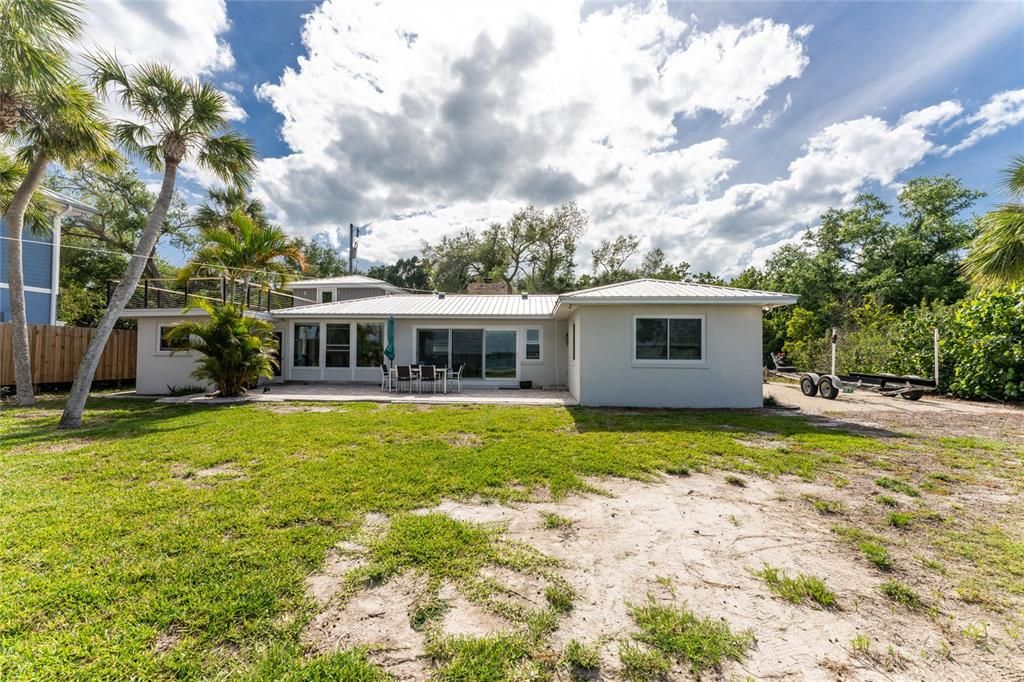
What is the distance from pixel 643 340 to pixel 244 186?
11074mm

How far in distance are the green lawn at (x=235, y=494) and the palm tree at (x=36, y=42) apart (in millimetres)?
5511

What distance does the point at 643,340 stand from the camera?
978 centimetres

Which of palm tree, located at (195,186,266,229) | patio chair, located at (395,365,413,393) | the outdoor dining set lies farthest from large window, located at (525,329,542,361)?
palm tree, located at (195,186,266,229)

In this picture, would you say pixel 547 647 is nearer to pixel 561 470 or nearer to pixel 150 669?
pixel 150 669

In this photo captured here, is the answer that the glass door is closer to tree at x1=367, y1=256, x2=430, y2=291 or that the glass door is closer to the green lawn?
the green lawn

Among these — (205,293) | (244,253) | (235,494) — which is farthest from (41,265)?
(235,494)

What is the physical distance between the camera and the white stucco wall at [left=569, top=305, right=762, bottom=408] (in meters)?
9.57

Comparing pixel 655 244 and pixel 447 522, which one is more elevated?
pixel 655 244

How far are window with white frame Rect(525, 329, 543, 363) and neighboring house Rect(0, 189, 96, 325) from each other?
16.0 metres

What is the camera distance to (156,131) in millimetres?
8555

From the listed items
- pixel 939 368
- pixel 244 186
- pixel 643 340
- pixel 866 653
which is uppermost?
pixel 244 186

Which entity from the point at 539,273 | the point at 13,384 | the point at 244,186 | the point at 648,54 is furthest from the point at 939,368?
the point at 13,384

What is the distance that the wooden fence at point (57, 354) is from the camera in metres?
10.7

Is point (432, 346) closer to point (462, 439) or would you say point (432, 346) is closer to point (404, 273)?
point (462, 439)
